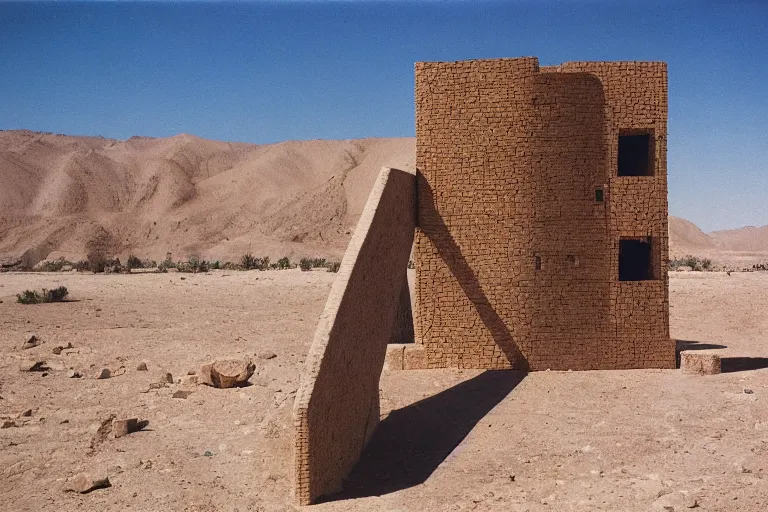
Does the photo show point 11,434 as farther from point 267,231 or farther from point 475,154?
point 267,231

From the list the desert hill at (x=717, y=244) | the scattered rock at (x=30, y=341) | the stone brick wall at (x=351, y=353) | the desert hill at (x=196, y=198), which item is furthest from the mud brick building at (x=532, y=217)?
the desert hill at (x=717, y=244)

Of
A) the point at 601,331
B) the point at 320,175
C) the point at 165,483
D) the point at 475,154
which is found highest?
the point at 320,175

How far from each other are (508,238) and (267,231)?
42458mm

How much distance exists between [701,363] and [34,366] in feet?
34.3

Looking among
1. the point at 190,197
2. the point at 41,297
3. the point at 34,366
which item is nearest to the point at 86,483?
the point at 34,366

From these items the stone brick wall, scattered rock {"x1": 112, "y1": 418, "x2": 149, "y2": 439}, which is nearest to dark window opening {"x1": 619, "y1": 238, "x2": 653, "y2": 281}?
the stone brick wall

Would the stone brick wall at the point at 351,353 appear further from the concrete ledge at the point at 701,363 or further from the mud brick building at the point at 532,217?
the concrete ledge at the point at 701,363

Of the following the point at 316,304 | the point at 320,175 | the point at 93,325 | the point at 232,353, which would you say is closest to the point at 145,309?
the point at 93,325

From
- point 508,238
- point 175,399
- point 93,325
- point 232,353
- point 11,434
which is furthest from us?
point 93,325

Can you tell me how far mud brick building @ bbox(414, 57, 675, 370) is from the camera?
429 inches

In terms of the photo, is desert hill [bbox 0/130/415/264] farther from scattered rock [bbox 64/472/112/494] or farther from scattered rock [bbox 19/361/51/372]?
scattered rock [bbox 64/472/112/494]

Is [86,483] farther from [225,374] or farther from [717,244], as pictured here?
[717,244]

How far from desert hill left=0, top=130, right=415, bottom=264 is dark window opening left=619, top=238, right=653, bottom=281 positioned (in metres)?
31.4

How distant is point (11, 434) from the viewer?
8.85 metres
